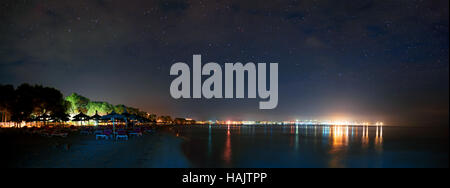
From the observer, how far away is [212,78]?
26.9m

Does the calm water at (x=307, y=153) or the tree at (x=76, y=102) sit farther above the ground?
the tree at (x=76, y=102)

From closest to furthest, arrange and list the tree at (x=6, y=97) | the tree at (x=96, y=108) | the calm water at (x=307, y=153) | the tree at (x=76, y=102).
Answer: the calm water at (x=307, y=153), the tree at (x=6, y=97), the tree at (x=76, y=102), the tree at (x=96, y=108)

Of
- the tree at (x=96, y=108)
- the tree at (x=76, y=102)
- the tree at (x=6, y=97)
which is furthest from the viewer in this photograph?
the tree at (x=96, y=108)

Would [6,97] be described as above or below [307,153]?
above

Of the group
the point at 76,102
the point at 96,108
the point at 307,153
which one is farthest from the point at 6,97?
the point at 307,153

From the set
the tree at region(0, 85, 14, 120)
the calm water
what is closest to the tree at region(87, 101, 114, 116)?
the tree at region(0, 85, 14, 120)

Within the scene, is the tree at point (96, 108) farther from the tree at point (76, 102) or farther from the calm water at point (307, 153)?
the calm water at point (307, 153)

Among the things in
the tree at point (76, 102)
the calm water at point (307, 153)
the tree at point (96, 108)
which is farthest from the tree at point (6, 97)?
the tree at point (96, 108)

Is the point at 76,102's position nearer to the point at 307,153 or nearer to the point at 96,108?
the point at 96,108

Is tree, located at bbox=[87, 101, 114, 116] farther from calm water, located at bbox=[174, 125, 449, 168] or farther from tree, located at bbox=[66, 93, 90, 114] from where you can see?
calm water, located at bbox=[174, 125, 449, 168]
